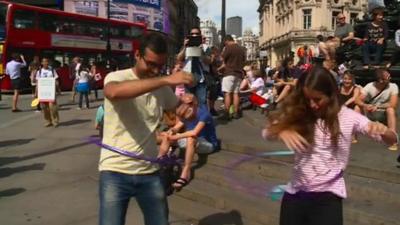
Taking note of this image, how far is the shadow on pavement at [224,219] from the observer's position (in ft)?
20.4

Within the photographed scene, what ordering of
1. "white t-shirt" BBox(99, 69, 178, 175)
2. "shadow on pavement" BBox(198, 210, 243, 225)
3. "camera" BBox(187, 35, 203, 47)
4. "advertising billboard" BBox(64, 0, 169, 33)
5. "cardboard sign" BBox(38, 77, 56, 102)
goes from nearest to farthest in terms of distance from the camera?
"white t-shirt" BBox(99, 69, 178, 175) → "shadow on pavement" BBox(198, 210, 243, 225) → "camera" BBox(187, 35, 203, 47) → "cardboard sign" BBox(38, 77, 56, 102) → "advertising billboard" BBox(64, 0, 169, 33)

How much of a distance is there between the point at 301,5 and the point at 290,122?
10547 centimetres

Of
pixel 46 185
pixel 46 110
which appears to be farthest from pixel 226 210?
pixel 46 110

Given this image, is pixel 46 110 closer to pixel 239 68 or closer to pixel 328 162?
pixel 239 68

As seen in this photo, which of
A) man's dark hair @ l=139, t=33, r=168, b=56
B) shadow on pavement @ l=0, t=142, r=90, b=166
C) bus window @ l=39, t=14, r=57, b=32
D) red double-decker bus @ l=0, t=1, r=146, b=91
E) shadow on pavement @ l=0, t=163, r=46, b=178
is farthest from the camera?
bus window @ l=39, t=14, r=57, b=32

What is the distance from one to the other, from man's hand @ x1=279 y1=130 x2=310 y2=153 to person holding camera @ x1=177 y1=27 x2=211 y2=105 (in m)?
6.34

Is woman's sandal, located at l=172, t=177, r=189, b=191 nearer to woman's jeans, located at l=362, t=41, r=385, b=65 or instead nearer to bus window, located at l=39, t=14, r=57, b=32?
woman's jeans, located at l=362, t=41, r=385, b=65

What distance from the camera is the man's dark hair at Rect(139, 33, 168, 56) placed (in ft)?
11.9

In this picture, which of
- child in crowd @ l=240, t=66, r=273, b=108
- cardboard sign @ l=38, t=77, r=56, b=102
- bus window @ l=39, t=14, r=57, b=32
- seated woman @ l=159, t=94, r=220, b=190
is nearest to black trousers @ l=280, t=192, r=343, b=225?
seated woman @ l=159, t=94, r=220, b=190

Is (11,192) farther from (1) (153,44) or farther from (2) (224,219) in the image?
(1) (153,44)

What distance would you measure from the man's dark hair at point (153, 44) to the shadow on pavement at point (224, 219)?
9.91 ft

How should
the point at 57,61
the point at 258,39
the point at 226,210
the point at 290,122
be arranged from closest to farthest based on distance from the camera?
the point at 290,122
the point at 226,210
the point at 57,61
the point at 258,39

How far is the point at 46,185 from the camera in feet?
26.6

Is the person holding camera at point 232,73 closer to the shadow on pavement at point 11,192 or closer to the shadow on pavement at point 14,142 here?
the shadow on pavement at point 14,142
